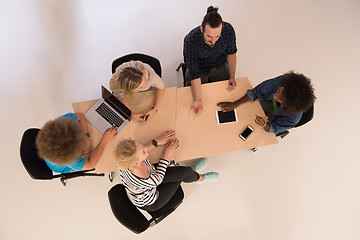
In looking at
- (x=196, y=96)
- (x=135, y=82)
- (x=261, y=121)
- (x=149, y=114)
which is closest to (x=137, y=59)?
(x=135, y=82)

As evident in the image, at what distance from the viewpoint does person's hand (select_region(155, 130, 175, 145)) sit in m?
1.72

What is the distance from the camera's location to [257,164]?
8.19 feet

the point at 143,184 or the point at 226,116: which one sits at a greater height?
the point at 226,116

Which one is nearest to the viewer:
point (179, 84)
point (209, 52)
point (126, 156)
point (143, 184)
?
point (126, 156)

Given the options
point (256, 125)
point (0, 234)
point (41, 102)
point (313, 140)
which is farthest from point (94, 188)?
point (313, 140)

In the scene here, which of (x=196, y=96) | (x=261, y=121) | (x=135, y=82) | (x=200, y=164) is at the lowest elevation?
(x=200, y=164)

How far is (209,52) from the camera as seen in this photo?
1961 millimetres

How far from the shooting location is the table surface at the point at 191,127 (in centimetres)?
175

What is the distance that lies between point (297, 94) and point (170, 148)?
1023 mm

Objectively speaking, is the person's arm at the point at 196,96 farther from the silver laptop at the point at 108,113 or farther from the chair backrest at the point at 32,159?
the chair backrest at the point at 32,159

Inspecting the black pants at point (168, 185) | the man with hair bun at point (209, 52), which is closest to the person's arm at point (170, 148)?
the black pants at point (168, 185)

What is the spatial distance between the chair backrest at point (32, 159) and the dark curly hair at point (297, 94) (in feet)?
6.46

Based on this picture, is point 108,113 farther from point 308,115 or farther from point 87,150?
point 308,115

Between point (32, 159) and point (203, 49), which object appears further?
point (203, 49)
